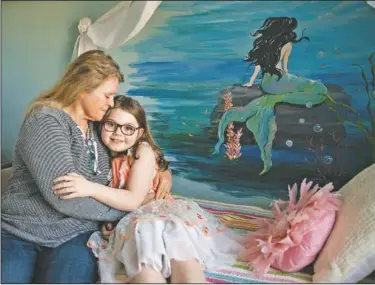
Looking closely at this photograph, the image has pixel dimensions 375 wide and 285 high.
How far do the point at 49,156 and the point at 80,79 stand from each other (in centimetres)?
28

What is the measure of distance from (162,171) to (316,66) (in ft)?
2.15

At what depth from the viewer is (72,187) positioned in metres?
1.25

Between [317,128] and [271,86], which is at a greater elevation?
[271,86]

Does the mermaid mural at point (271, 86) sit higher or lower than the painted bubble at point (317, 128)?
higher

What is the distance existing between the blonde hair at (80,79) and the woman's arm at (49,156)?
0.37 feet

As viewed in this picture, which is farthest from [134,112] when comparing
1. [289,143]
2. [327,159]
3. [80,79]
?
[327,159]

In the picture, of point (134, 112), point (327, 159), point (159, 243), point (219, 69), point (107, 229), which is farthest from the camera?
point (219, 69)

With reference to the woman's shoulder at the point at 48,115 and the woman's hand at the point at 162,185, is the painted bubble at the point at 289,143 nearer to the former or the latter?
the woman's hand at the point at 162,185

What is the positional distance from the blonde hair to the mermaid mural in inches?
21.0

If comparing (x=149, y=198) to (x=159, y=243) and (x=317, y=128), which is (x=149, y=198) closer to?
(x=159, y=243)

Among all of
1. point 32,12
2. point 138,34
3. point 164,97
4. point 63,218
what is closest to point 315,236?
point 63,218

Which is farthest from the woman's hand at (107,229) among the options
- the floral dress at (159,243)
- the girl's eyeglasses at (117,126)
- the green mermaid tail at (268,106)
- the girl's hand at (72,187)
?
the green mermaid tail at (268,106)

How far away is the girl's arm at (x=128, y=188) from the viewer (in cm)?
127

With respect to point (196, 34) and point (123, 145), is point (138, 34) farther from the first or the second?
point (123, 145)
